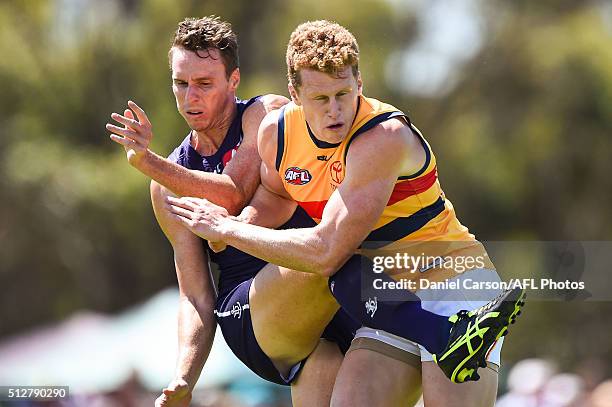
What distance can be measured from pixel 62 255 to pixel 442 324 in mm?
13610

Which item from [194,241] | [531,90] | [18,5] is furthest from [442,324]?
[18,5]

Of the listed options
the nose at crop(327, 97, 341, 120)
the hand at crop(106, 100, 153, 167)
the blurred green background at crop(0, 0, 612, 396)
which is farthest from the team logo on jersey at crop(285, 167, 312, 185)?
the blurred green background at crop(0, 0, 612, 396)

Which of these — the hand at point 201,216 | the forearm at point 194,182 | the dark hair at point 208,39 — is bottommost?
the hand at point 201,216

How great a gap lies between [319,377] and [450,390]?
72 cm

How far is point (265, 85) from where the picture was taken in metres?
15.8

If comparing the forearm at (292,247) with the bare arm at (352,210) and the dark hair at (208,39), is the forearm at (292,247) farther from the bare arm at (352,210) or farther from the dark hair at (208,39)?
the dark hair at (208,39)

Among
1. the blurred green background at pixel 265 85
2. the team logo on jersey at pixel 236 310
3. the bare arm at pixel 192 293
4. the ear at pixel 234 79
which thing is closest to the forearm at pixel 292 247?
the team logo on jersey at pixel 236 310

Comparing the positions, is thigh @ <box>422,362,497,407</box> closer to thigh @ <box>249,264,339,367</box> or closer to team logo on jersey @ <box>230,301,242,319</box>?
thigh @ <box>249,264,339,367</box>

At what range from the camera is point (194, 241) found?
5184mm

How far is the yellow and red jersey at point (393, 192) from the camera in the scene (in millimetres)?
4387

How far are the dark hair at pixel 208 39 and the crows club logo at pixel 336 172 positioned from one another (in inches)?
37.7

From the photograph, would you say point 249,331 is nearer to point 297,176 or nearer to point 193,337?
point 193,337

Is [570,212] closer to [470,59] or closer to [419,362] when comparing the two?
[470,59]

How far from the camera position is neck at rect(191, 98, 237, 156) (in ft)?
16.9
